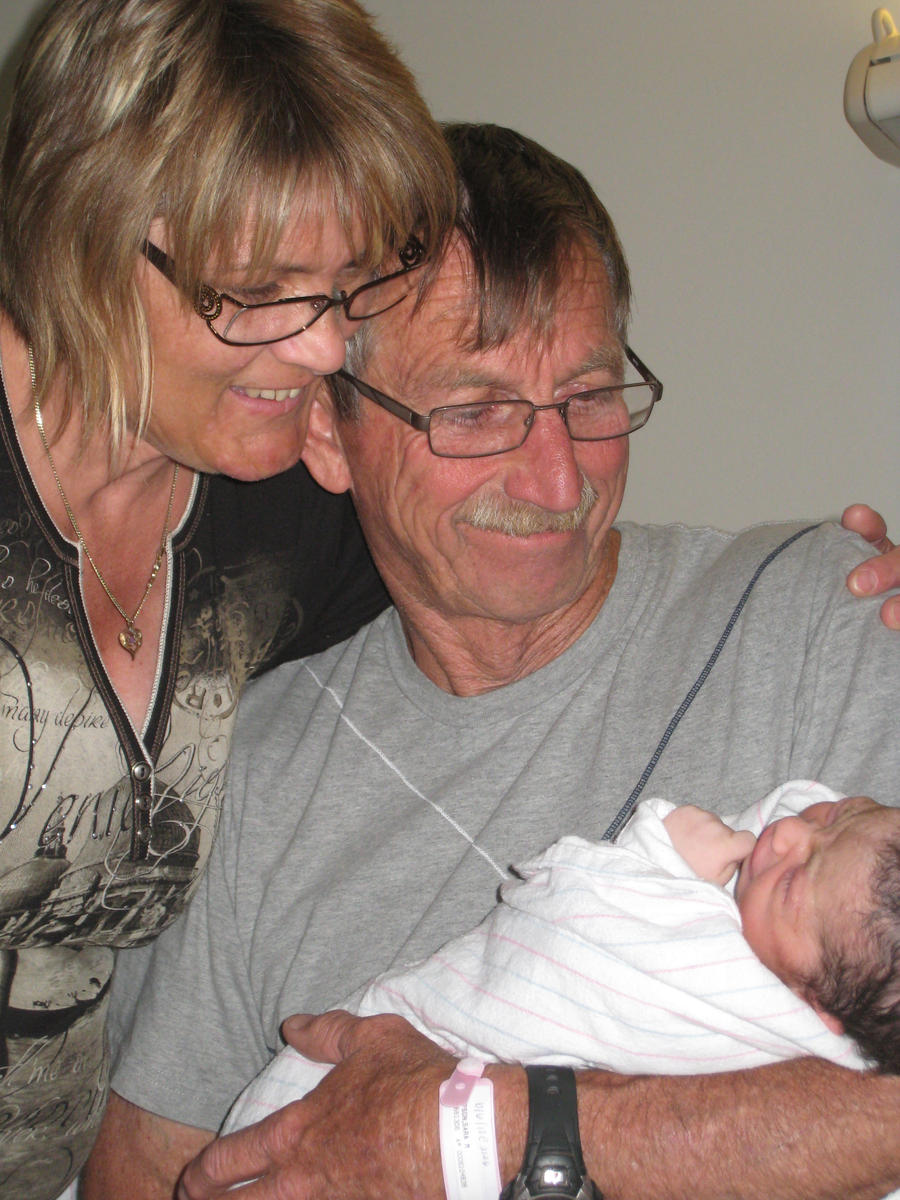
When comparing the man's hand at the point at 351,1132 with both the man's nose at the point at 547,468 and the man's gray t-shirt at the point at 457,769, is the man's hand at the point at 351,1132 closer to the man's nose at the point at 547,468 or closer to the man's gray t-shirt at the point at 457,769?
the man's gray t-shirt at the point at 457,769

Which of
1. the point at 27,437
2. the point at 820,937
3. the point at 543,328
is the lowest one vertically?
the point at 820,937

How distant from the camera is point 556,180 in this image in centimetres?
148

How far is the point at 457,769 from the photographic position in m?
1.53

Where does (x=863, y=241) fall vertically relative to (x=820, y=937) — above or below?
above

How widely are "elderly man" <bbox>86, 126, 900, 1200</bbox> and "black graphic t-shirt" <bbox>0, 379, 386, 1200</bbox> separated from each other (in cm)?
10

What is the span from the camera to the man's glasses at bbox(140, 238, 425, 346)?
1.19 meters

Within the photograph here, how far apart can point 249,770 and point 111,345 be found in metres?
0.69

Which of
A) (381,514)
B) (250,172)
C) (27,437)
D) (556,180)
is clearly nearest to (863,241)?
(556,180)

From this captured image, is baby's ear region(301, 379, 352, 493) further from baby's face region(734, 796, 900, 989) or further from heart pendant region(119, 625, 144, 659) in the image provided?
baby's face region(734, 796, 900, 989)

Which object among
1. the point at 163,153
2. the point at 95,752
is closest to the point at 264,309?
the point at 163,153

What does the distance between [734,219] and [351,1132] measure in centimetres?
209

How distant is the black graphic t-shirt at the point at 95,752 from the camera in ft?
4.29

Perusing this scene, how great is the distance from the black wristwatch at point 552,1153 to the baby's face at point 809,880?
250 mm

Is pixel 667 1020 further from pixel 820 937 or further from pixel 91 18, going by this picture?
pixel 91 18
